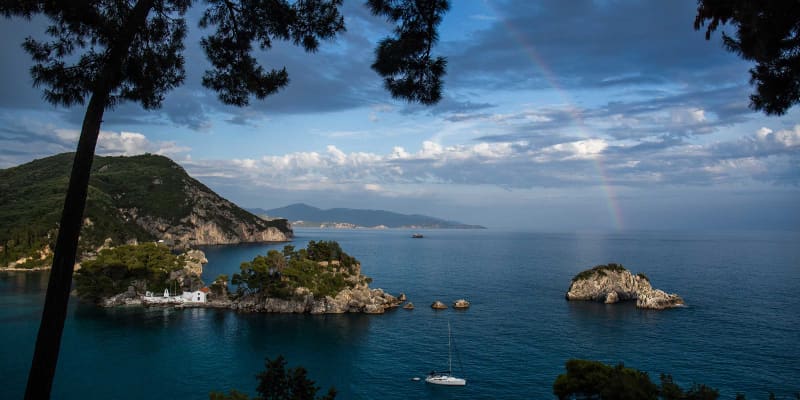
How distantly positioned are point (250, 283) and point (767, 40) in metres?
76.3

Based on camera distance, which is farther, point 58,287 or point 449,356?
point 449,356

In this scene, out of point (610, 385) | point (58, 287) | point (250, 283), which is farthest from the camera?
point (250, 283)

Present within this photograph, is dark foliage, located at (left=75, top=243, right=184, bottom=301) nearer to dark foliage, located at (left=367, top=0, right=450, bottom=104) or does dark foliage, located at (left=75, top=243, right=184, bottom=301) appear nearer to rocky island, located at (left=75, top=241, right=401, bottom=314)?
rocky island, located at (left=75, top=241, right=401, bottom=314)

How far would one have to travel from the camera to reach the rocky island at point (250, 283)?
7475 cm

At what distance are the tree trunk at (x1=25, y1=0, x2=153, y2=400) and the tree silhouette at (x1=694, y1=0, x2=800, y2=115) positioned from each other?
1234cm

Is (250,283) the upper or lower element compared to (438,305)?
upper

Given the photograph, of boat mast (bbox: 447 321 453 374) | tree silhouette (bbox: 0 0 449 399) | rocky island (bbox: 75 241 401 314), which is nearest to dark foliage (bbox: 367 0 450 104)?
tree silhouette (bbox: 0 0 449 399)

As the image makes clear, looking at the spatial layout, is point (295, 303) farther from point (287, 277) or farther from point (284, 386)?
point (284, 386)

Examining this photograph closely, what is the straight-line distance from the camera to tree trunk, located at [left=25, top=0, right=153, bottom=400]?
7.98m

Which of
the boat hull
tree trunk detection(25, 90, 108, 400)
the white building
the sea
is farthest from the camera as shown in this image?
the white building

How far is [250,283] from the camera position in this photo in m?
76.0

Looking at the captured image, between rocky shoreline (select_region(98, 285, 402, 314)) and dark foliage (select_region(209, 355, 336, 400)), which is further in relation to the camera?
rocky shoreline (select_region(98, 285, 402, 314))

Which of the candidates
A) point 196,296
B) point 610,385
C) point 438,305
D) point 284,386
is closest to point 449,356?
point 438,305

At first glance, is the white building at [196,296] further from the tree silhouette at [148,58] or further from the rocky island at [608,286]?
the tree silhouette at [148,58]
